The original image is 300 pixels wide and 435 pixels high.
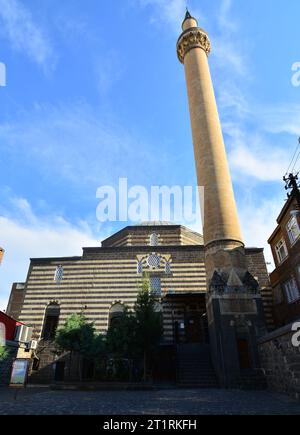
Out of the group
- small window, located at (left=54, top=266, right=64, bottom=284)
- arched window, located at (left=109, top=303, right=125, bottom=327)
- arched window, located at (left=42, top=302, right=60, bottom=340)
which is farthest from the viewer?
small window, located at (left=54, top=266, right=64, bottom=284)

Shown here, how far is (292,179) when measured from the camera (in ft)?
40.7

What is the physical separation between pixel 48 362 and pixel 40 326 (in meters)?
2.83

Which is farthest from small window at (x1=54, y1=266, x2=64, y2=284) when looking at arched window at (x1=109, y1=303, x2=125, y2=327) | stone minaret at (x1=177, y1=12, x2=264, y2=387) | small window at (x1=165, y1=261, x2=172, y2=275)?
stone minaret at (x1=177, y1=12, x2=264, y2=387)

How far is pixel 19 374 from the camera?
11234 millimetres

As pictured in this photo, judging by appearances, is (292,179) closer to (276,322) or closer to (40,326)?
(276,322)

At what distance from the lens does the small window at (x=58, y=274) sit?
26.0 meters

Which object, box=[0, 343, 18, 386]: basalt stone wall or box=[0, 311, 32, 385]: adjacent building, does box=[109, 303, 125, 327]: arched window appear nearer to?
box=[0, 311, 32, 385]: adjacent building

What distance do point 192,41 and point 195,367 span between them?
27.4 meters

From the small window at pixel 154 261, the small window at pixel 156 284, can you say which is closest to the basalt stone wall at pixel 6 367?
the small window at pixel 156 284

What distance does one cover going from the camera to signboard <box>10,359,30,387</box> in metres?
11.0

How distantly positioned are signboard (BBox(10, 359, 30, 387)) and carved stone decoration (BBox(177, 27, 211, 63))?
92.4ft

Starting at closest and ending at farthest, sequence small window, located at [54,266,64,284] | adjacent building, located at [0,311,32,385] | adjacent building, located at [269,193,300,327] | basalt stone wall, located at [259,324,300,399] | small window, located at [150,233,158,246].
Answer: basalt stone wall, located at [259,324,300,399] < adjacent building, located at [0,311,32,385] < adjacent building, located at [269,193,300,327] < small window, located at [54,266,64,284] < small window, located at [150,233,158,246]
